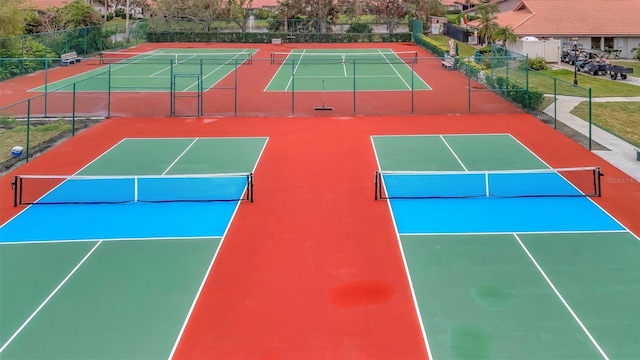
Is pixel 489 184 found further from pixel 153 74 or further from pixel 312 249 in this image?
pixel 153 74

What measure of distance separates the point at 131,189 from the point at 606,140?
54.0 feet

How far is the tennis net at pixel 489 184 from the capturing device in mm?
14289

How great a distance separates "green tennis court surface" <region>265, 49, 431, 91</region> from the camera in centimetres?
3178

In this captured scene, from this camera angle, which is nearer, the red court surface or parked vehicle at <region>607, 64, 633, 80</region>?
the red court surface

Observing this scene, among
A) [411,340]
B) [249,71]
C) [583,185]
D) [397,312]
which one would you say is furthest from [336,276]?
[249,71]

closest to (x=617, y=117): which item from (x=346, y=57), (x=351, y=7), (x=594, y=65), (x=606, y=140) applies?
(x=606, y=140)

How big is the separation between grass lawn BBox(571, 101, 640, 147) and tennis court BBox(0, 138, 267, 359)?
49.6 ft

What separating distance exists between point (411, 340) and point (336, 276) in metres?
2.37

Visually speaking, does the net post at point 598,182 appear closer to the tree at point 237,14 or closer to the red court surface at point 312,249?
the red court surface at point 312,249

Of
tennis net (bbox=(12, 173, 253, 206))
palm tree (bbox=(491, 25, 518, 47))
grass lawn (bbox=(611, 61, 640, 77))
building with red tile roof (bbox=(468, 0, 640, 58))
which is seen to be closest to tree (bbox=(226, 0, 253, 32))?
building with red tile roof (bbox=(468, 0, 640, 58))

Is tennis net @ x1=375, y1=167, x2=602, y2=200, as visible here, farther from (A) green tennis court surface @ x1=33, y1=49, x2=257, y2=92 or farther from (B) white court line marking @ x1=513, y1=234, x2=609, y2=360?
(A) green tennis court surface @ x1=33, y1=49, x2=257, y2=92

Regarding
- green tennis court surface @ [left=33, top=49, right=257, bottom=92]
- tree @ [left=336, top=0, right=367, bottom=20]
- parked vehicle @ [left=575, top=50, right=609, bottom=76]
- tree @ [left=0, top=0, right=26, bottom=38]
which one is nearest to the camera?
green tennis court surface @ [left=33, top=49, right=257, bottom=92]

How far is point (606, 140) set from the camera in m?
20.1

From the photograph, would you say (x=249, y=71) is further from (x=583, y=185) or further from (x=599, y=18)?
(x=599, y=18)
